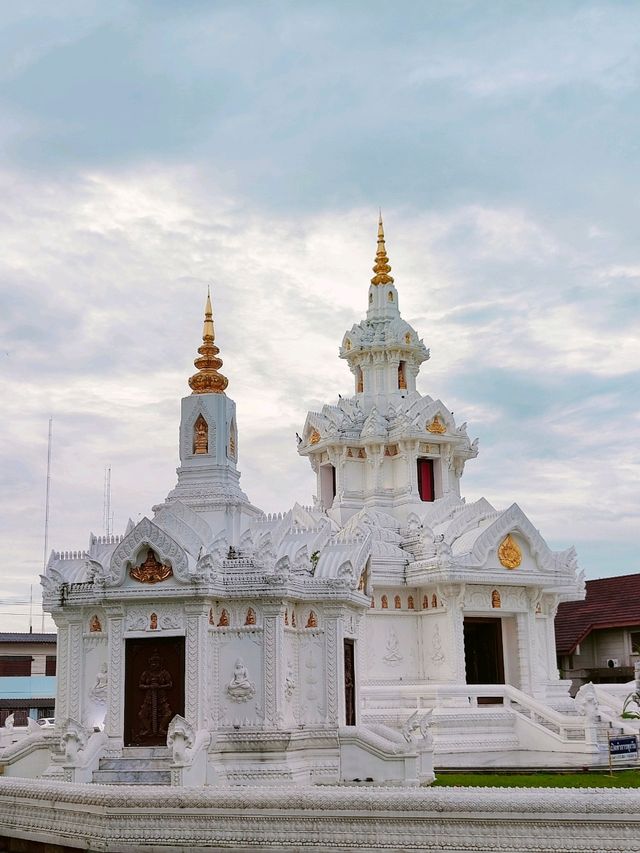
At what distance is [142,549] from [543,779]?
9.68m

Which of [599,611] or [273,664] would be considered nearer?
[273,664]

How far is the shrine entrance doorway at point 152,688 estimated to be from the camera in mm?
22062

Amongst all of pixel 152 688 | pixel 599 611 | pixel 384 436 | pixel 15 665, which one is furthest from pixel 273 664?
pixel 15 665

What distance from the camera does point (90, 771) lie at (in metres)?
21.4

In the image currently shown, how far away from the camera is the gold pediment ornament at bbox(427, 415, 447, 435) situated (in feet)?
136

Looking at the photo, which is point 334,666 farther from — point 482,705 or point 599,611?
point 599,611

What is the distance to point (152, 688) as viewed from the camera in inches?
876

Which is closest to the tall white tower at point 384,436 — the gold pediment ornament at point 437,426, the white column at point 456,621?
the gold pediment ornament at point 437,426

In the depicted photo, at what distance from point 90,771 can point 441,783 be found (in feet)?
23.3

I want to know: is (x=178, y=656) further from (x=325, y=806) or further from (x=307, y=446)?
(x=307, y=446)

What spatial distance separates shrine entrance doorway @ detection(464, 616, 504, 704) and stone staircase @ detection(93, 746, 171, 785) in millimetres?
17702

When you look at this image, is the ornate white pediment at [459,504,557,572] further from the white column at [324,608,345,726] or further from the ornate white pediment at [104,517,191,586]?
the ornate white pediment at [104,517,191,586]

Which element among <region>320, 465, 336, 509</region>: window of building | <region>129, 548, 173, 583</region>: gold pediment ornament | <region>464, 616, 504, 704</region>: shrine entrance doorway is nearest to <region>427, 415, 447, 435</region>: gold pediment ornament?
<region>320, 465, 336, 509</region>: window of building

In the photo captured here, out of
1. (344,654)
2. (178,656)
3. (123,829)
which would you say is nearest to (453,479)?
(344,654)
